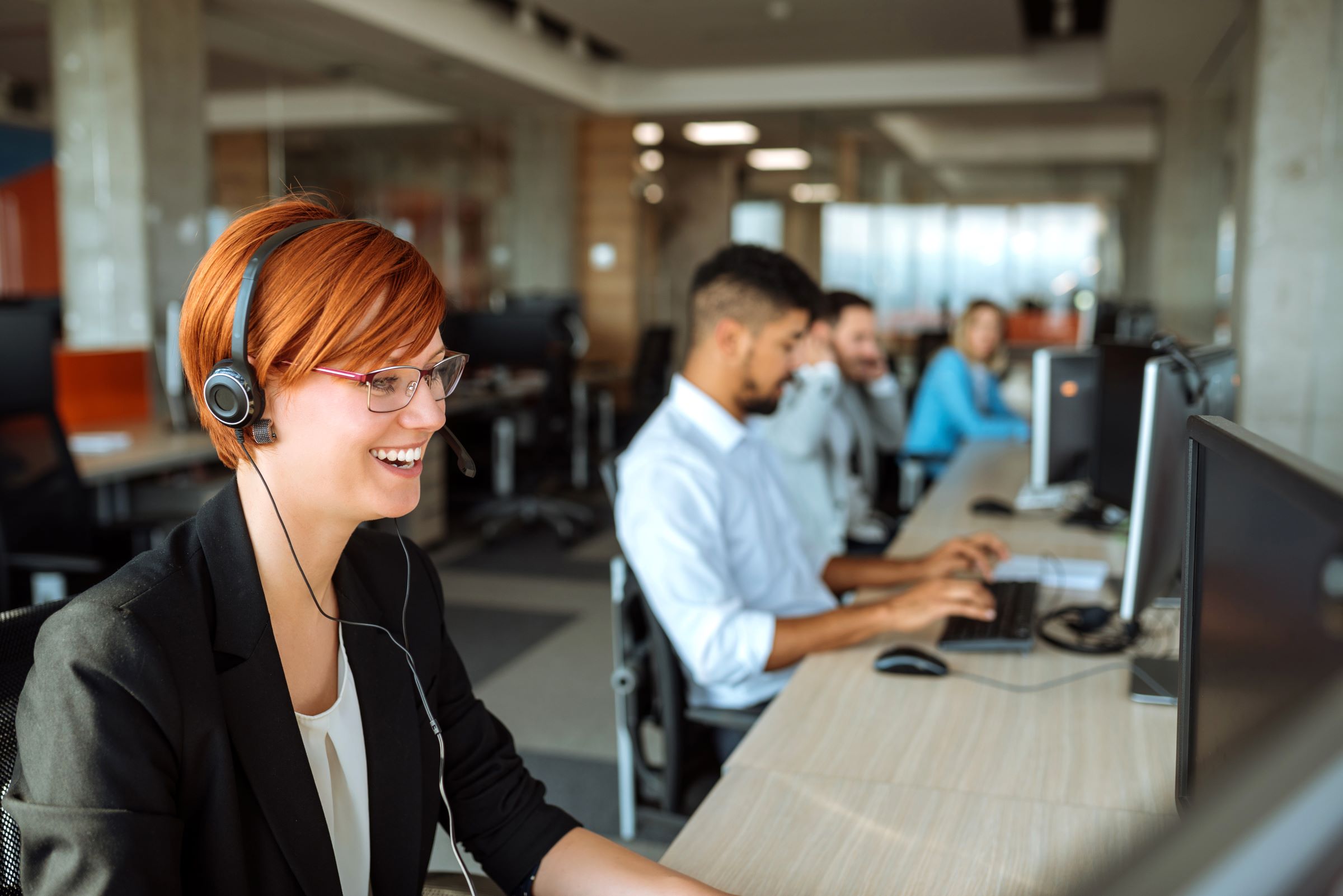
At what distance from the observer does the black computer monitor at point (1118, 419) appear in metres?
2.58

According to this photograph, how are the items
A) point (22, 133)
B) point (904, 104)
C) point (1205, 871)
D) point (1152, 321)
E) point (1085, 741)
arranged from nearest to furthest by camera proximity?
point (1205, 871) < point (1085, 741) < point (22, 133) < point (1152, 321) < point (904, 104)

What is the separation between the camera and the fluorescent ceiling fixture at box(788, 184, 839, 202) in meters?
10.8

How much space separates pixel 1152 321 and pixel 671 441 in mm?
4384

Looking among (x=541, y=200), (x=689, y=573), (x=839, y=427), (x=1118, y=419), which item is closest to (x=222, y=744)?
(x=689, y=573)

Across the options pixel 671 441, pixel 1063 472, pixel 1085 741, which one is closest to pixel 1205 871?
pixel 1085 741

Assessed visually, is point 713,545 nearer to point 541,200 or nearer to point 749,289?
point 749,289

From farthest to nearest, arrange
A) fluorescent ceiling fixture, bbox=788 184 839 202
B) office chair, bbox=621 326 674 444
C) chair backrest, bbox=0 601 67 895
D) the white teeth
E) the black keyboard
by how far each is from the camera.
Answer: fluorescent ceiling fixture, bbox=788 184 839 202 → office chair, bbox=621 326 674 444 → the black keyboard → the white teeth → chair backrest, bbox=0 601 67 895

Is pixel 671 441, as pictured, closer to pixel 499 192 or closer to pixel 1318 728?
pixel 1318 728

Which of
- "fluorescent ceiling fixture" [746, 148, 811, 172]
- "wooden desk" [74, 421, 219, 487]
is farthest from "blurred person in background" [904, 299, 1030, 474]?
"fluorescent ceiling fixture" [746, 148, 811, 172]

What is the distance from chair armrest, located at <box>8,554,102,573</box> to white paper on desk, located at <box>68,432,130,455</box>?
1.06m

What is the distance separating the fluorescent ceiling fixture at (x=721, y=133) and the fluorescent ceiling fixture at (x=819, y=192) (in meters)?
0.77

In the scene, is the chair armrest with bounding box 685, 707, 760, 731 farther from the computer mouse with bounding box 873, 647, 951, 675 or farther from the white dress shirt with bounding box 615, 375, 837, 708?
the computer mouse with bounding box 873, 647, 951, 675

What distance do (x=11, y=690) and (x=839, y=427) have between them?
10.3 feet

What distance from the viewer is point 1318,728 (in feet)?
1.08
